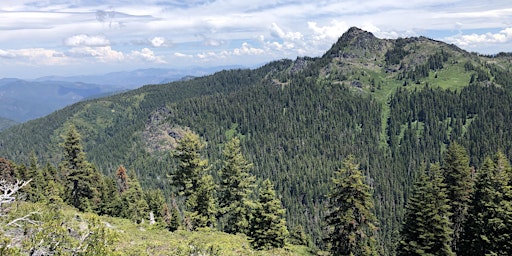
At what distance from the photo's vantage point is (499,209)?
115 ft

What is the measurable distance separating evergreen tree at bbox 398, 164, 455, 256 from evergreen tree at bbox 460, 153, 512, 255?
4280mm

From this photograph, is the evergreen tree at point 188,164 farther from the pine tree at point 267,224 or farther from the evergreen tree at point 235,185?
the pine tree at point 267,224

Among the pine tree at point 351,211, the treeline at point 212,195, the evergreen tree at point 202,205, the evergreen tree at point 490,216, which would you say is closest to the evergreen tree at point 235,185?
the treeline at point 212,195

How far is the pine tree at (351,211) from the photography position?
112 feet

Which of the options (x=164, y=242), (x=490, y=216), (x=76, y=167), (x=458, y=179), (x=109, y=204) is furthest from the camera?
(x=109, y=204)

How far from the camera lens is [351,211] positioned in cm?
3434

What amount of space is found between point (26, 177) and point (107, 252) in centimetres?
7479

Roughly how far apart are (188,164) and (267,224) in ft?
42.8

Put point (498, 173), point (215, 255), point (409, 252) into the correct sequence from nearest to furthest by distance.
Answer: point (215, 255)
point (409, 252)
point (498, 173)

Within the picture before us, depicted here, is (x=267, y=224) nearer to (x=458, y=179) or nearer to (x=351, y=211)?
(x=351, y=211)

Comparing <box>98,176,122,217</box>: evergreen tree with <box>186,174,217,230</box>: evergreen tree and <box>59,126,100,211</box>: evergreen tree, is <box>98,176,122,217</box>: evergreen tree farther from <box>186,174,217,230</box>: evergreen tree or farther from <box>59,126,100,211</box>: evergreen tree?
<box>186,174,217,230</box>: evergreen tree

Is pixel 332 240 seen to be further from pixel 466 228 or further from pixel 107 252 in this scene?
pixel 107 252

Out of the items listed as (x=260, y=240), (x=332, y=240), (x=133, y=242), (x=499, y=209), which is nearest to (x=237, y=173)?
(x=260, y=240)

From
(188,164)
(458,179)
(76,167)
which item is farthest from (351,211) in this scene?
(76,167)
